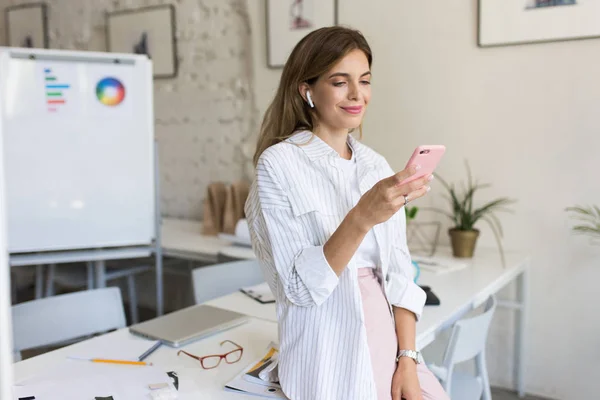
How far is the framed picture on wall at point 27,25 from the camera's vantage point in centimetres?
431

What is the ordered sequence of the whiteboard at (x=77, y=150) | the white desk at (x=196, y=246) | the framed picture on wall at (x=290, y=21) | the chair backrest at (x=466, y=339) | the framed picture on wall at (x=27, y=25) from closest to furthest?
the chair backrest at (x=466, y=339) → the whiteboard at (x=77, y=150) → the white desk at (x=196, y=246) → the framed picture on wall at (x=290, y=21) → the framed picture on wall at (x=27, y=25)

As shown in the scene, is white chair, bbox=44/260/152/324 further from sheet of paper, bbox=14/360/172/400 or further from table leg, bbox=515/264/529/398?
table leg, bbox=515/264/529/398

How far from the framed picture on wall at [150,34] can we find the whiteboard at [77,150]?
0.94 metres

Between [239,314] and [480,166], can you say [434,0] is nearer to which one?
[480,166]

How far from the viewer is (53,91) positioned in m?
2.59

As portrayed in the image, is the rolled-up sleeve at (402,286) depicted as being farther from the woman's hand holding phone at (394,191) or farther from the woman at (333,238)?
the woman's hand holding phone at (394,191)

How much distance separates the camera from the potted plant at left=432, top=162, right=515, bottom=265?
2463 millimetres

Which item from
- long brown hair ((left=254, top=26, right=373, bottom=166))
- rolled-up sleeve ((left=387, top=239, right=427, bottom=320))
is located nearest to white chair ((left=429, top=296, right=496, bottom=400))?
rolled-up sleeve ((left=387, top=239, right=427, bottom=320))

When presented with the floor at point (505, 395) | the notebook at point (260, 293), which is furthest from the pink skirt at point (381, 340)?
the floor at point (505, 395)

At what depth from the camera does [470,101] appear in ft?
8.45

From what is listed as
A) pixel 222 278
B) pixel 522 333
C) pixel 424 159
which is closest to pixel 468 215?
pixel 522 333

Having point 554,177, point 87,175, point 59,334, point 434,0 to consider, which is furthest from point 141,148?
point 554,177

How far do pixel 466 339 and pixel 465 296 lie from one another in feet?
1.31

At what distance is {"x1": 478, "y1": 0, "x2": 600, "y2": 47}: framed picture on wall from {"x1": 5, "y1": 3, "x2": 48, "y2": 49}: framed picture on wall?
330cm
